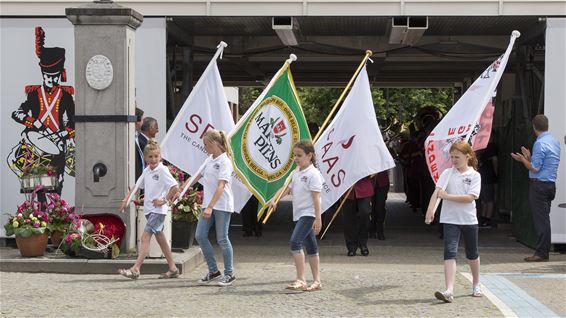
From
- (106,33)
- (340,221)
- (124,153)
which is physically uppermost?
(106,33)

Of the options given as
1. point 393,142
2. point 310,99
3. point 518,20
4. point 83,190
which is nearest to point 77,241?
point 83,190

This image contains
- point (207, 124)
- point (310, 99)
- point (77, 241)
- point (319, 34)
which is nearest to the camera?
point (77, 241)

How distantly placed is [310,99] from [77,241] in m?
34.7

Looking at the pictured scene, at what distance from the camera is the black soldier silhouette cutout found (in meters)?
14.3

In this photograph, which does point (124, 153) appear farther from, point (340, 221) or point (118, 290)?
point (340, 221)

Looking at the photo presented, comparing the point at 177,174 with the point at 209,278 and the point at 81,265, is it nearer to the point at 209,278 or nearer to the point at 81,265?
the point at 81,265

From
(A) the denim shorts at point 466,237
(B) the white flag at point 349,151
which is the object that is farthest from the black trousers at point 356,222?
(A) the denim shorts at point 466,237

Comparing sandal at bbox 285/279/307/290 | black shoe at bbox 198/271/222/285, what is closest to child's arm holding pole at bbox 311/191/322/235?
sandal at bbox 285/279/307/290

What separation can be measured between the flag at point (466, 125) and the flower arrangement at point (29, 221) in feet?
15.3

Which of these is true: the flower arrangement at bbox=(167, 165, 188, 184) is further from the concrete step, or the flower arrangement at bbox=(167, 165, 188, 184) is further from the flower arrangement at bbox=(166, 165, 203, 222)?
the concrete step

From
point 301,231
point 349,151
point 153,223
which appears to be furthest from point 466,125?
point 153,223

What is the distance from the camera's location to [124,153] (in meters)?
12.4

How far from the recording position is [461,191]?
9.76m

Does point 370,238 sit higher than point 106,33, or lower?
lower
